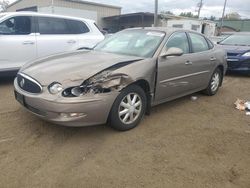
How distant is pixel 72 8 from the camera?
28.8m

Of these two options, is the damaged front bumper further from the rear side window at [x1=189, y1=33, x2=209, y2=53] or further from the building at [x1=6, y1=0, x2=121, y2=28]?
the building at [x1=6, y1=0, x2=121, y2=28]

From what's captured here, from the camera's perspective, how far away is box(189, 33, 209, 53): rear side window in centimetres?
552

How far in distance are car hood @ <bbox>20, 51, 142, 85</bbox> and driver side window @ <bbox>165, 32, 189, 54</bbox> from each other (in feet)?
2.70

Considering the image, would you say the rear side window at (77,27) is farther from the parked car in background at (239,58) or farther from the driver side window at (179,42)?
the parked car in background at (239,58)

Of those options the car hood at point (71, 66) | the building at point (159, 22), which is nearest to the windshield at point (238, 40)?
the car hood at point (71, 66)

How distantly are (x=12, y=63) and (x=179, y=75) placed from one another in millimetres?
3994

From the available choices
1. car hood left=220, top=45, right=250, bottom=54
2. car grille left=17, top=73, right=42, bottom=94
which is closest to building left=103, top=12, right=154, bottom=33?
car hood left=220, top=45, right=250, bottom=54

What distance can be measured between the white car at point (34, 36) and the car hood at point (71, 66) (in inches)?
96.2

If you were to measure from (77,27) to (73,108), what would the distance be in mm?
4841

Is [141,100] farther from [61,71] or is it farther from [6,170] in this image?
[6,170]

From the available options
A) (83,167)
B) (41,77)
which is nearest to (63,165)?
(83,167)

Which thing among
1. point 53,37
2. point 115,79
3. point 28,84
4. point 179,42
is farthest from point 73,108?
point 53,37

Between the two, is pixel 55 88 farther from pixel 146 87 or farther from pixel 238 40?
pixel 238 40

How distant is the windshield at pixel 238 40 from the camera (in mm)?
9948
